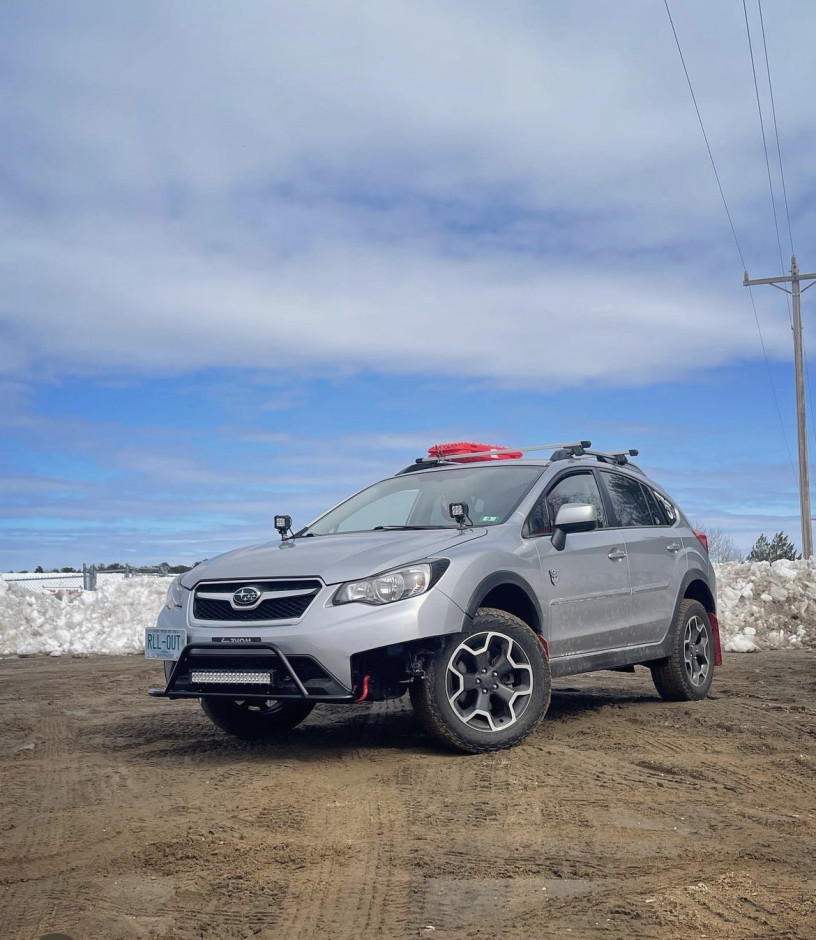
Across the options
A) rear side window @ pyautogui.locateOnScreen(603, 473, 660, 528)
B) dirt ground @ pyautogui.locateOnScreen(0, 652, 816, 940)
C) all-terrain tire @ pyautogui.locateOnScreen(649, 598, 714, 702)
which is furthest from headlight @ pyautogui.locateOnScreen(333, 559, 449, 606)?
all-terrain tire @ pyautogui.locateOnScreen(649, 598, 714, 702)

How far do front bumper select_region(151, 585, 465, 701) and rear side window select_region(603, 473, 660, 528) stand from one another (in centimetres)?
269

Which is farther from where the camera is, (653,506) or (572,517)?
(653,506)

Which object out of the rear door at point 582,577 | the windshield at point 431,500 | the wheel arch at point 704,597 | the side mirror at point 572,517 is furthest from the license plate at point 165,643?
the wheel arch at point 704,597

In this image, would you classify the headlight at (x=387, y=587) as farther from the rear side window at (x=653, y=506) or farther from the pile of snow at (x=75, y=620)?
the pile of snow at (x=75, y=620)

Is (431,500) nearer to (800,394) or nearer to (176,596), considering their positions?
(176,596)

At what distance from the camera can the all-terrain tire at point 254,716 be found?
24.6ft

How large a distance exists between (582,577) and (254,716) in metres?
2.50

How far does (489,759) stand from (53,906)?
2.93 m

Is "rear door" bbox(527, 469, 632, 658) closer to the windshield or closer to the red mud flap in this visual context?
the windshield

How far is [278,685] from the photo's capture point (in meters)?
6.14

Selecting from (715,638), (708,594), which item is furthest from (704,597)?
(715,638)

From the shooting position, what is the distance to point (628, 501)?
345 inches

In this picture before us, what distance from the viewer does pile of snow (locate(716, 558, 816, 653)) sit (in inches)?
620

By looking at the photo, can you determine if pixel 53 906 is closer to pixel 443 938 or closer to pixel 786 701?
pixel 443 938
